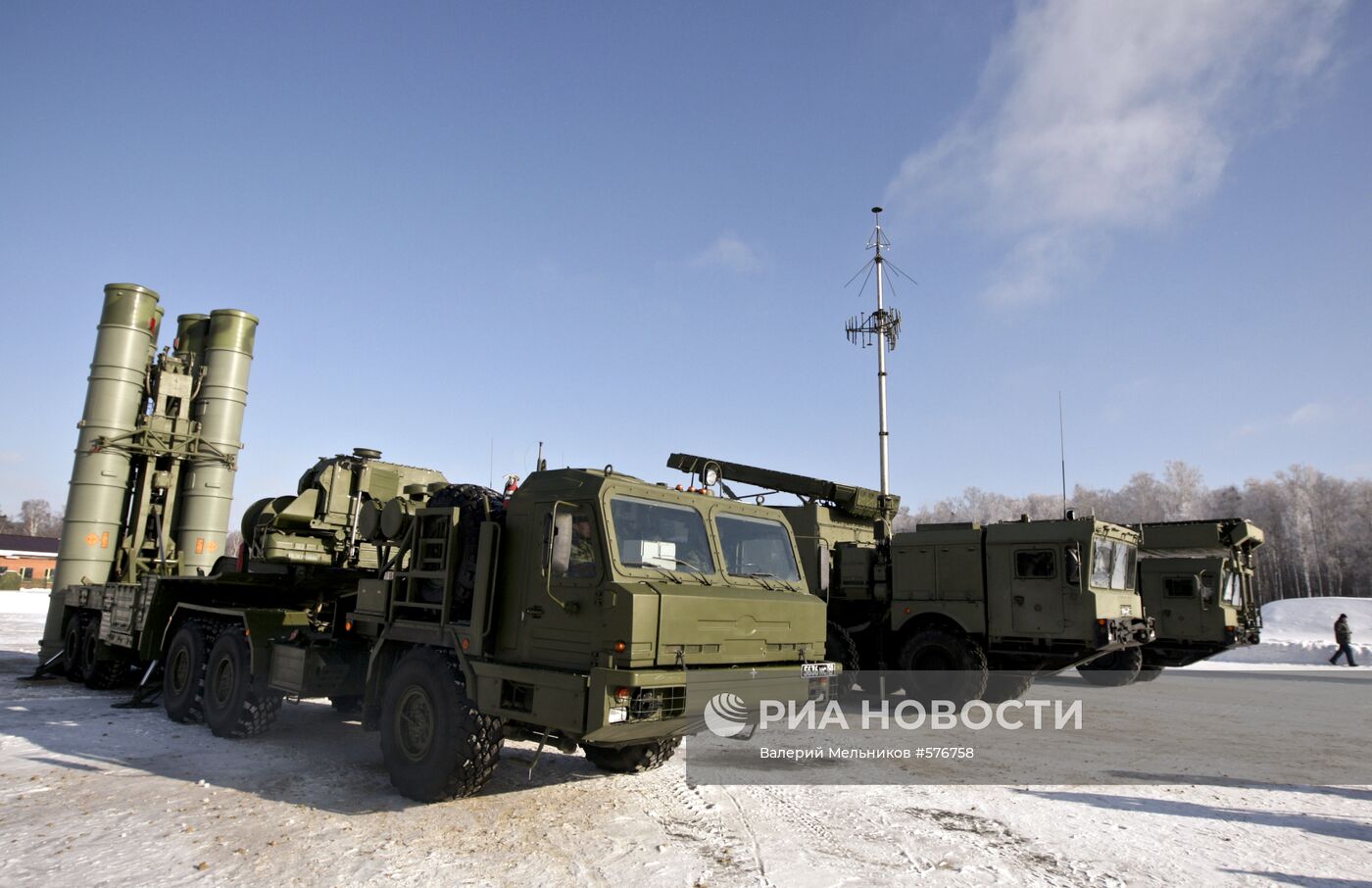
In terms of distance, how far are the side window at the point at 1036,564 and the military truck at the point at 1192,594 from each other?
15.0ft

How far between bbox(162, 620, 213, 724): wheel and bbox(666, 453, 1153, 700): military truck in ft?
20.4

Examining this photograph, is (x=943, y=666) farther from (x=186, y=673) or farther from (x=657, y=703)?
(x=186, y=673)

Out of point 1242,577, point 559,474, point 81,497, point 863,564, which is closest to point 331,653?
point 559,474

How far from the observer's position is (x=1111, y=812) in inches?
236

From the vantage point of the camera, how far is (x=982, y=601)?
11742mm

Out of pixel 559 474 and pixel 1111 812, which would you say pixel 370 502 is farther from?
pixel 1111 812

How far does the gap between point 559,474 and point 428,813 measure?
252cm

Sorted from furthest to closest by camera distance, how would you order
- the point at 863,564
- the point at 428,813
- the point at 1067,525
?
1. the point at 863,564
2. the point at 1067,525
3. the point at 428,813

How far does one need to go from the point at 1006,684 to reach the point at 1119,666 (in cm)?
466

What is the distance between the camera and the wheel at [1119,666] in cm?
1477

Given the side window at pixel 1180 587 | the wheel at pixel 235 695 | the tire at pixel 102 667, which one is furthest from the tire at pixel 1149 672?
the tire at pixel 102 667

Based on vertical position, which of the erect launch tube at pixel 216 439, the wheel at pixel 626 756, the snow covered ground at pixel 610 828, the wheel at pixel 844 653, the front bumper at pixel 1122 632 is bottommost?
the snow covered ground at pixel 610 828

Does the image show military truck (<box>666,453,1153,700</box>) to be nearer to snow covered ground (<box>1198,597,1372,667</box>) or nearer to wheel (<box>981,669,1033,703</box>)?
wheel (<box>981,669,1033,703</box>)

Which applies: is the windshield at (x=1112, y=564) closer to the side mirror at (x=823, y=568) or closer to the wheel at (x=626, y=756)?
the side mirror at (x=823, y=568)
